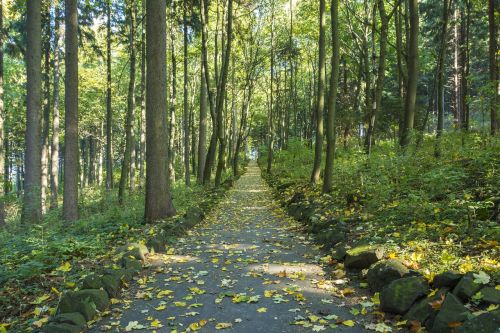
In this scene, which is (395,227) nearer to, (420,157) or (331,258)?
(331,258)

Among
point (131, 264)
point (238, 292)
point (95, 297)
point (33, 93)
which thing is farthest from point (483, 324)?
point (33, 93)

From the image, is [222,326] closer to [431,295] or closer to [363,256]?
[431,295]

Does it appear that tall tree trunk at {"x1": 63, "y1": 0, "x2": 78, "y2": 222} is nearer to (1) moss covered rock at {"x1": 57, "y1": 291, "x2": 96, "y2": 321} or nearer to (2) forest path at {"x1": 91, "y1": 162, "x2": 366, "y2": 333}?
(2) forest path at {"x1": 91, "y1": 162, "x2": 366, "y2": 333}

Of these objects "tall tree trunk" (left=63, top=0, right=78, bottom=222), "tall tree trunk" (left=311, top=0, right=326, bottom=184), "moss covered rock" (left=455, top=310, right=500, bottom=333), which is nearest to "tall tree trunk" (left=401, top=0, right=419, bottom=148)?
"tall tree trunk" (left=311, top=0, right=326, bottom=184)

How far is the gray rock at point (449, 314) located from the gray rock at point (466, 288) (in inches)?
4.8

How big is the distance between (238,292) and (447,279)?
2615 mm

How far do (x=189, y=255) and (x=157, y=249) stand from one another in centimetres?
63

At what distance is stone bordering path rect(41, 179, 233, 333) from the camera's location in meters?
3.93

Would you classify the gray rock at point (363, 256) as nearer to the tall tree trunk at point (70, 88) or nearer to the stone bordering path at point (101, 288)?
the stone bordering path at point (101, 288)

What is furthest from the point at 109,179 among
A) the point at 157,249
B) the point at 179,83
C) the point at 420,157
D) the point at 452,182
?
the point at 452,182

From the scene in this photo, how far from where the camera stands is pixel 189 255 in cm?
730

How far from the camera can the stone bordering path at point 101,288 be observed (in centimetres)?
393

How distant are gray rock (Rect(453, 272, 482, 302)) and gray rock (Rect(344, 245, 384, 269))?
178 centimetres

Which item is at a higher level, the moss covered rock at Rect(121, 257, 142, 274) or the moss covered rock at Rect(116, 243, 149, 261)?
the moss covered rock at Rect(116, 243, 149, 261)
